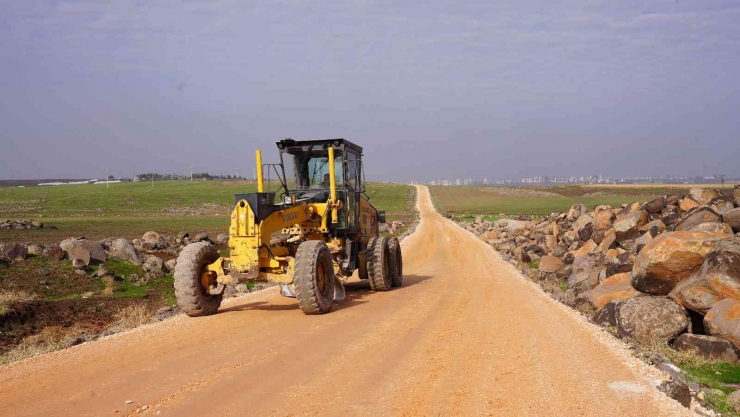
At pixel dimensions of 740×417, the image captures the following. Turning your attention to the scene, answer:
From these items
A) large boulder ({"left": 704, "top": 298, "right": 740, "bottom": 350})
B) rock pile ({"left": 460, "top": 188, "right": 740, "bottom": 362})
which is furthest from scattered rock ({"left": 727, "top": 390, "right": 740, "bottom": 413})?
large boulder ({"left": 704, "top": 298, "right": 740, "bottom": 350})

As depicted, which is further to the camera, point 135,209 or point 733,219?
point 135,209

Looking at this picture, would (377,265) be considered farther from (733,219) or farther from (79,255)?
(79,255)

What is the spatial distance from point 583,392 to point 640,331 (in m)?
5.31

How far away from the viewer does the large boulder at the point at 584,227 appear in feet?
87.7

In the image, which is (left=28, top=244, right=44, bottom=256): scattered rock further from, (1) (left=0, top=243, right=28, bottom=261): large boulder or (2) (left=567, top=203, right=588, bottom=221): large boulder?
(2) (left=567, top=203, right=588, bottom=221): large boulder

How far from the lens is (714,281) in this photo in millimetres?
12273

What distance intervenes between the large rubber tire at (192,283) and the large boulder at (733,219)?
619 inches

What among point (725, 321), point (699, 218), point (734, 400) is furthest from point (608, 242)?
point (734, 400)

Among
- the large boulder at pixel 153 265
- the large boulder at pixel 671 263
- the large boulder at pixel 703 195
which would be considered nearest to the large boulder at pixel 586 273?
the large boulder at pixel 671 263

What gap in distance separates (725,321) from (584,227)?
654 inches

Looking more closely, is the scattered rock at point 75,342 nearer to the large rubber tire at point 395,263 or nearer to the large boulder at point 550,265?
the large rubber tire at point 395,263

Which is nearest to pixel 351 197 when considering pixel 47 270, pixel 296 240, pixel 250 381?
pixel 296 240

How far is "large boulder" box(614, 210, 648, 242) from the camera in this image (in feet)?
74.5

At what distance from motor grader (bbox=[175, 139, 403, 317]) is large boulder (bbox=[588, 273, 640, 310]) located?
5.32m
